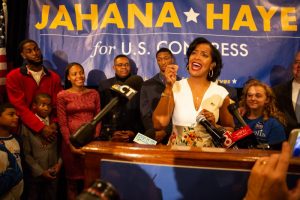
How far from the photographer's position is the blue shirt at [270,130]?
10.3 ft

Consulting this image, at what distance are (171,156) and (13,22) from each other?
3.71 metres

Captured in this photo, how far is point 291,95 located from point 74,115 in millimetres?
2180

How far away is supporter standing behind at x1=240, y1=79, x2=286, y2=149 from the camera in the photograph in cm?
317

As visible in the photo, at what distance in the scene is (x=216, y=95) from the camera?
2453mm

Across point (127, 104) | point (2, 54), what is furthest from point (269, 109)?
point (2, 54)

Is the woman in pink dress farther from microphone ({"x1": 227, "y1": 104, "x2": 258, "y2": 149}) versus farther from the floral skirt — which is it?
microphone ({"x1": 227, "y1": 104, "x2": 258, "y2": 149})

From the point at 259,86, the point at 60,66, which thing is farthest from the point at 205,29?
the point at 60,66

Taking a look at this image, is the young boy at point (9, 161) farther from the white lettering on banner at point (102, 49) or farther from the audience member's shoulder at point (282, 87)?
the audience member's shoulder at point (282, 87)

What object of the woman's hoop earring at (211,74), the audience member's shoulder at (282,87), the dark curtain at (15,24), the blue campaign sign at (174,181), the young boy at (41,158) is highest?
the dark curtain at (15,24)

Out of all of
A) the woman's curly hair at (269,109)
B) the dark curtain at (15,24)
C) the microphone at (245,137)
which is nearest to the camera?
the microphone at (245,137)

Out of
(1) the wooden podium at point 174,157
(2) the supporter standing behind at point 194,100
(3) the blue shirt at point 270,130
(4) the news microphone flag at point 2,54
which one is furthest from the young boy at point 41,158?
(1) the wooden podium at point 174,157

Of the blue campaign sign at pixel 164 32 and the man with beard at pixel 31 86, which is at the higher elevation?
the blue campaign sign at pixel 164 32

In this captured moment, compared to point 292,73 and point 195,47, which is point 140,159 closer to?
point 195,47

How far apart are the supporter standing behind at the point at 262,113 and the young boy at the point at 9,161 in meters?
1.96
